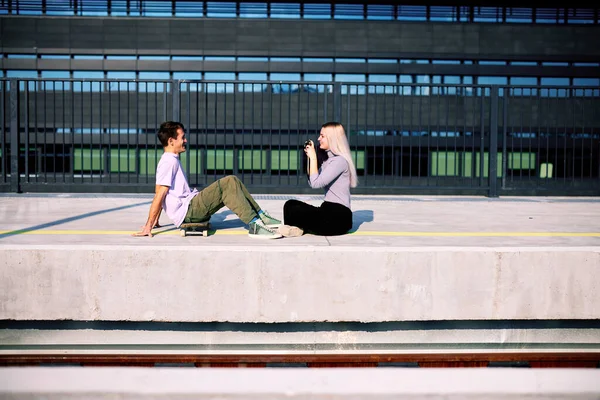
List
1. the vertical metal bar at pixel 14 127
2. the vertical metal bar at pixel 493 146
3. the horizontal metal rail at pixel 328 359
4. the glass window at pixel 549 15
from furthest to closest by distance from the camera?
the glass window at pixel 549 15 < the vertical metal bar at pixel 493 146 < the vertical metal bar at pixel 14 127 < the horizontal metal rail at pixel 328 359

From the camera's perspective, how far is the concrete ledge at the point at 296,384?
3129mm

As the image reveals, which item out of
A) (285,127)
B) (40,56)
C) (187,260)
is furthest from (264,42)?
(187,260)

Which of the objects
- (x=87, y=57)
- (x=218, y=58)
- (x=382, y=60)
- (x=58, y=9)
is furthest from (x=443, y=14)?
(x=58, y=9)

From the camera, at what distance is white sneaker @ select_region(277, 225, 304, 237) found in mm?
5156

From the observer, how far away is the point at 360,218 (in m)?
7.04

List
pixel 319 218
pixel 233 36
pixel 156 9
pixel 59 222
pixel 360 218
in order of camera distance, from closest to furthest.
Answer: pixel 319 218 → pixel 59 222 → pixel 360 218 → pixel 233 36 → pixel 156 9

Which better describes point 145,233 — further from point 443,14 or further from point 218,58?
point 443,14

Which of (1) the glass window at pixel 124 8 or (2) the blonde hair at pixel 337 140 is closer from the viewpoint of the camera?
(2) the blonde hair at pixel 337 140

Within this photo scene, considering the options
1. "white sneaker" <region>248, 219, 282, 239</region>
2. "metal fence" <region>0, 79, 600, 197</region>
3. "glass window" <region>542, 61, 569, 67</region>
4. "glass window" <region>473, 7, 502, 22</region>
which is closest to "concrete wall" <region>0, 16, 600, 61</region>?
"glass window" <region>473, 7, 502, 22</region>

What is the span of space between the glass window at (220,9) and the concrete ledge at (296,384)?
3654 centimetres

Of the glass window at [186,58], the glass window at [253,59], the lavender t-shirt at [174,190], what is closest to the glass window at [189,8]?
the glass window at [186,58]

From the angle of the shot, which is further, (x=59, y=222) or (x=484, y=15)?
(x=484, y=15)

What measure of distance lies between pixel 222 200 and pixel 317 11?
34.4 metres

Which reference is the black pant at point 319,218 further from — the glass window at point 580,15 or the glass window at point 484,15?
the glass window at point 580,15
